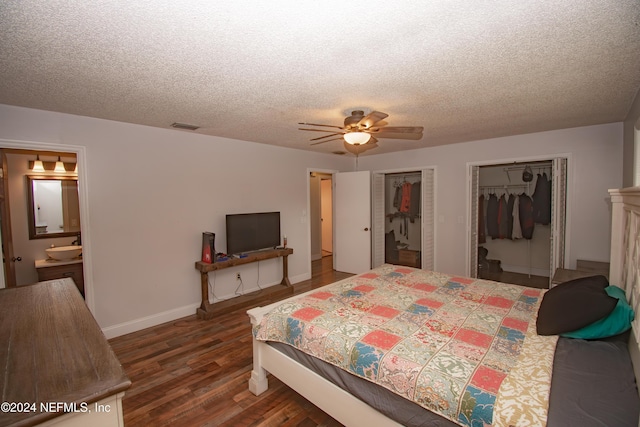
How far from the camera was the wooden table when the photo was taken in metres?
0.87

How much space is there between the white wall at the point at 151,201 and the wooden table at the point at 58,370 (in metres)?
1.74

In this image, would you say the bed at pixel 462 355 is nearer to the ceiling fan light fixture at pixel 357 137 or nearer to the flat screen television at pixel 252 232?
the ceiling fan light fixture at pixel 357 137

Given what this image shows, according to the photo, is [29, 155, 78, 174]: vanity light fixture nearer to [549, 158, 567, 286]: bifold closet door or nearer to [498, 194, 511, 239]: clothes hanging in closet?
[549, 158, 567, 286]: bifold closet door

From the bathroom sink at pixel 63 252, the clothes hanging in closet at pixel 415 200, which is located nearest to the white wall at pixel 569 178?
the clothes hanging in closet at pixel 415 200

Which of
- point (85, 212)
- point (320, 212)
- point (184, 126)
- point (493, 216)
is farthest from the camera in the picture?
point (320, 212)

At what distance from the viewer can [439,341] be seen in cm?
171

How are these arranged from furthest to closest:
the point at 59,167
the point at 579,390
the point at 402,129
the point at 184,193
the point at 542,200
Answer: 1. the point at 542,200
2. the point at 59,167
3. the point at 184,193
4. the point at 402,129
5. the point at 579,390

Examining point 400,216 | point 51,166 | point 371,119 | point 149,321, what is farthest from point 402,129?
point 51,166

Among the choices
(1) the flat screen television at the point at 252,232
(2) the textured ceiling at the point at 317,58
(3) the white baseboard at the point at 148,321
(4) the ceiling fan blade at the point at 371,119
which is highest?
(2) the textured ceiling at the point at 317,58

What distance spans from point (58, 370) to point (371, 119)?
2.33 meters

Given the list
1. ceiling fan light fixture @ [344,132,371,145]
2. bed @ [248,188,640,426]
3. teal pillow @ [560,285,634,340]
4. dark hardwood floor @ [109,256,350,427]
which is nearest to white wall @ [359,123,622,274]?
ceiling fan light fixture @ [344,132,371,145]

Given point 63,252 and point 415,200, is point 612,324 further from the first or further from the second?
point 63,252

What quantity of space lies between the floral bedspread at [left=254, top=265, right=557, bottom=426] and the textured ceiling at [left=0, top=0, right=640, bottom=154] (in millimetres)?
1665

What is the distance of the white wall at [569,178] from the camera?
11.6 feet
